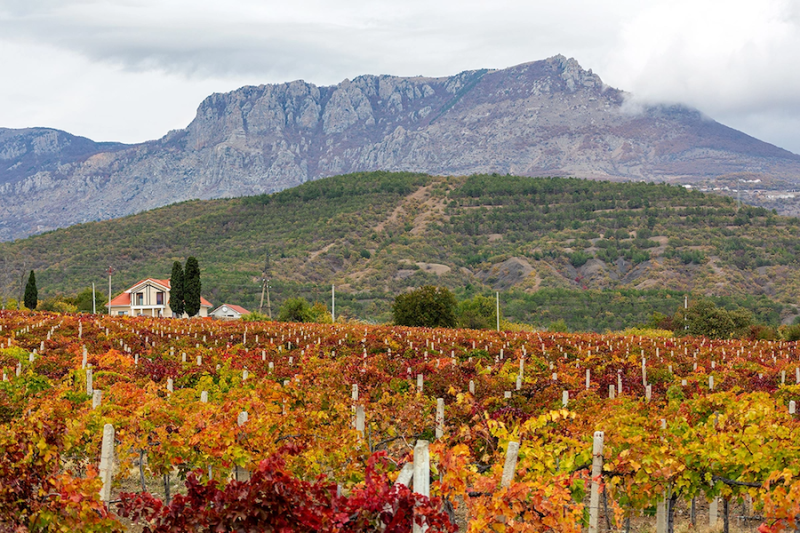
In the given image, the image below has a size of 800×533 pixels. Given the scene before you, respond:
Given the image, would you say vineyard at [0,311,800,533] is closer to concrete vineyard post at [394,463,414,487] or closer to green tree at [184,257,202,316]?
concrete vineyard post at [394,463,414,487]

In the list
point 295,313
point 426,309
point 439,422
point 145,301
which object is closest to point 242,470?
point 439,422

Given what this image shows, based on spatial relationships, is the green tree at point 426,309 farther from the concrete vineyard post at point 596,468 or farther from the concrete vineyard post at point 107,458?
the concrete vineyard post at point 107,458

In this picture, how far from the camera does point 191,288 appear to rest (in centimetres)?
6138

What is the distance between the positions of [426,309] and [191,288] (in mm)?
17958

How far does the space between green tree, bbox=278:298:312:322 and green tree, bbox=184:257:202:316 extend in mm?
6621

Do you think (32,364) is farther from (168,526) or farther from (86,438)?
(168,526)

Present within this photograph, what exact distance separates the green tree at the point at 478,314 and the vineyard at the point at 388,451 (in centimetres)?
4441

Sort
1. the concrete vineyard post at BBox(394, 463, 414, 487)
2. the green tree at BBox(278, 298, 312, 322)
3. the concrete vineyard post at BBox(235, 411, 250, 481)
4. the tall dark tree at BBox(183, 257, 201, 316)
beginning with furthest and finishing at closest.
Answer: the green tree at BBox(278, 298, 312, 322), the tall dark tree at BBox(183, 257, 201, 316), the concrete vineyard post at BBox(235, 411, 250, 481), the concrete vineyard post at BBox(394, 463, 414, 487)

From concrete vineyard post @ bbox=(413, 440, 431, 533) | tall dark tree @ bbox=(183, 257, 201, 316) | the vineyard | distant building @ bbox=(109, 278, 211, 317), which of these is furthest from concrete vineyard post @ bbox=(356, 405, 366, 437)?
distant building @ bbox=(109, 278, 211, 317)

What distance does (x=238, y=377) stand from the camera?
57.0ft

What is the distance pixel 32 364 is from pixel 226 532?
14433mm

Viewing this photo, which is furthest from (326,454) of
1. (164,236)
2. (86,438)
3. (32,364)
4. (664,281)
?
(164,236)

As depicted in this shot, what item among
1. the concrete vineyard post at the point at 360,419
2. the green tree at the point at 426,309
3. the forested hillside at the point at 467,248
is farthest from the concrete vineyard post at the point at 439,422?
the forested hillside at the point at 467,248

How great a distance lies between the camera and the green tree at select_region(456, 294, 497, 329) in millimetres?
65375
